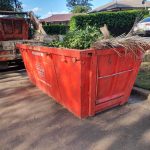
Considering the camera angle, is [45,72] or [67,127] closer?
[67,127]

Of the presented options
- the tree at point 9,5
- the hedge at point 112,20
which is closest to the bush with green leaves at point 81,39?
the hedge at point 112,20

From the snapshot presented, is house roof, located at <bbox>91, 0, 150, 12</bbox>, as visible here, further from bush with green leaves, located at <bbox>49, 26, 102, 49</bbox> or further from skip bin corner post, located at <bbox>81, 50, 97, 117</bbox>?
skip bin corner post, located at <bbox>81, 50, 97, 117</bbox>

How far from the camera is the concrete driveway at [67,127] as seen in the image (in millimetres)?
2976

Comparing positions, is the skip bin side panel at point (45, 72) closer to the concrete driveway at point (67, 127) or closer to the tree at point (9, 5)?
the concrete driveway at point (67, 127)

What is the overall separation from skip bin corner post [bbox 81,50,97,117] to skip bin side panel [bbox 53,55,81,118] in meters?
0.06

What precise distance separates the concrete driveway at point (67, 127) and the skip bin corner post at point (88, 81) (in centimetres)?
19

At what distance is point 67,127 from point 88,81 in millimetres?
737

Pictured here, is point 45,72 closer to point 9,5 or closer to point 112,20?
point 112,20

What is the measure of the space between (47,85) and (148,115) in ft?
6.59

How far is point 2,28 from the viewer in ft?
25.1

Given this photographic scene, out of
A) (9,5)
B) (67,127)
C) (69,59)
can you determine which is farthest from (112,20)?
(67,127)

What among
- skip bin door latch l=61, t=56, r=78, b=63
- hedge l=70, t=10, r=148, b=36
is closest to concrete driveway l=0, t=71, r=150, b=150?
skip bin door latch l=61, t=56, r=78, b=63

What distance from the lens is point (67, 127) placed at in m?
3.44

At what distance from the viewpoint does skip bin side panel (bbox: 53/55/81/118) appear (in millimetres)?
3384
